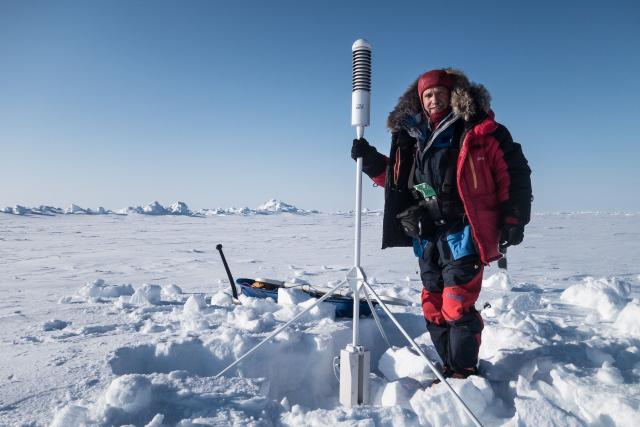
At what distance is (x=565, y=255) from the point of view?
29.0 feet

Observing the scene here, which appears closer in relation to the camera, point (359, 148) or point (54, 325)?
point (359, 148)

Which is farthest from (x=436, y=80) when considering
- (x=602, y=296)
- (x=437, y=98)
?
(x=602, y=296)

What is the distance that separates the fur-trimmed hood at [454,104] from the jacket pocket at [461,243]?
2.07 feet

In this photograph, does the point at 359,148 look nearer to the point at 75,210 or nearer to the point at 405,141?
the point at 405,141

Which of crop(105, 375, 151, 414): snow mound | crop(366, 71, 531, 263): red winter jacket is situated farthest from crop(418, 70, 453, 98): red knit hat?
crop(105, 375, 151, 414): snow mound

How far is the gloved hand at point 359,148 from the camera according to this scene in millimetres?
2182

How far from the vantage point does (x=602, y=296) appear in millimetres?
3416

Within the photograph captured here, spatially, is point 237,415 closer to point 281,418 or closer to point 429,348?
point 281,418

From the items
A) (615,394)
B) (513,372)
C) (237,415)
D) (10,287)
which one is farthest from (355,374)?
(10,287)

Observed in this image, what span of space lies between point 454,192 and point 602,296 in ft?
7.67

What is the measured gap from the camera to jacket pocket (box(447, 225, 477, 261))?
212 centimetres

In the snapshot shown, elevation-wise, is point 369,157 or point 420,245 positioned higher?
point 369,157

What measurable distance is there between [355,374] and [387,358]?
56cm

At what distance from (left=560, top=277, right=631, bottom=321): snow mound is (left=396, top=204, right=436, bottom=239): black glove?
2.03 metres
